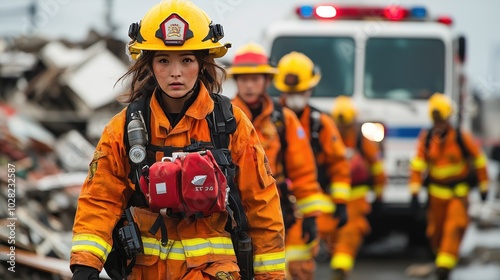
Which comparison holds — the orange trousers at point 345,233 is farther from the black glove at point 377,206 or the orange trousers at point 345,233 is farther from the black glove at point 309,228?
the black glove at point 309,228

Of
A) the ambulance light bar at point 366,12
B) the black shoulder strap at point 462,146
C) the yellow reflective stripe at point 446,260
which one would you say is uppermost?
the ambulance light bar at point 366,12

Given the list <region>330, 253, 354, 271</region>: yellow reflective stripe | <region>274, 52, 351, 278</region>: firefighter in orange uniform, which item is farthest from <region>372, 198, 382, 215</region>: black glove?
<region>274, 52, 351, 278</region>: firefighter in orange uniform

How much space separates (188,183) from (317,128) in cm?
468

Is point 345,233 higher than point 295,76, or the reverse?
point 295,76

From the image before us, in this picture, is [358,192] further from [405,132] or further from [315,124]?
[315,124]

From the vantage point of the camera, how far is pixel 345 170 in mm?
9062

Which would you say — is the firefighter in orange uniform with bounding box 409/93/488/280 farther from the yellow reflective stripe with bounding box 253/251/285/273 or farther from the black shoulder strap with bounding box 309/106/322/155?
the yellow reflective stripe with bounding box 253/251/285/273

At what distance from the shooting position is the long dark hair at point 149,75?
4352mm

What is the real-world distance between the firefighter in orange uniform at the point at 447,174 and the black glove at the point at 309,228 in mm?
4159

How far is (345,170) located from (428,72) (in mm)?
4563

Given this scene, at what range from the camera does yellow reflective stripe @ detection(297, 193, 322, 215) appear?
7.14 meters

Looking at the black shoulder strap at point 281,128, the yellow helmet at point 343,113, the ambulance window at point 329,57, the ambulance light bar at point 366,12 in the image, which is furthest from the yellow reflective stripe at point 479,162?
the black shoulder strap at point 281,128

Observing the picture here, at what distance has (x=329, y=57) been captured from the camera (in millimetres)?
13078

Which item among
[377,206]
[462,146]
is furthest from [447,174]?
[377,206]
